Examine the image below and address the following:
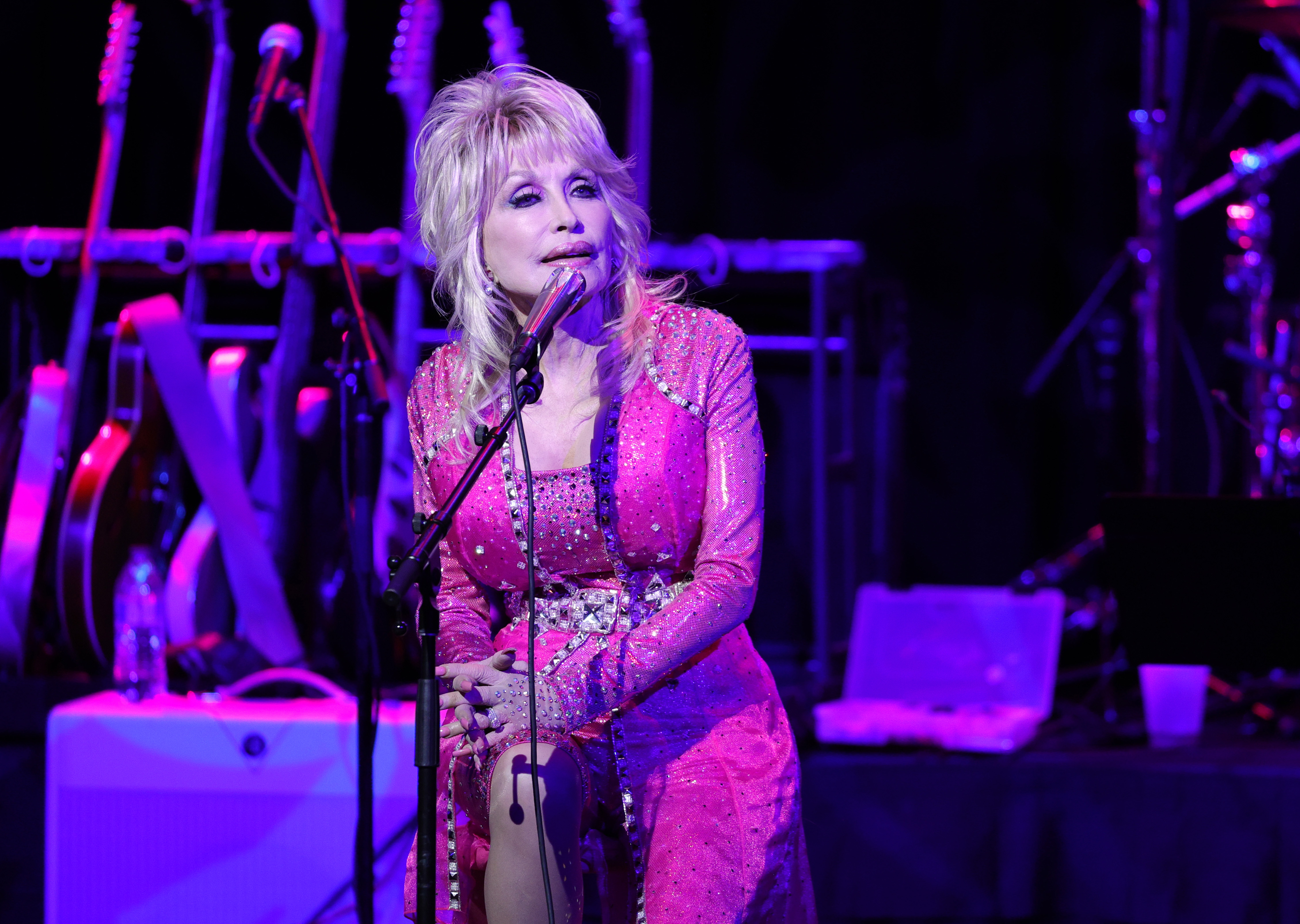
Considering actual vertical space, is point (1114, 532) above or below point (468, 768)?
above

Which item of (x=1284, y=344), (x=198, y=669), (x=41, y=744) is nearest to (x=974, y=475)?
(x=1284, y=344)

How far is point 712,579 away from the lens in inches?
68.4

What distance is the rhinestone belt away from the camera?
5.93 ft

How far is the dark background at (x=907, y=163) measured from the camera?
4043mm

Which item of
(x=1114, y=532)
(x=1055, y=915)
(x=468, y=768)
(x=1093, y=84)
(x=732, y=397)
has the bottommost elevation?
(x=1055, y=915)

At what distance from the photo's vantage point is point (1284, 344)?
320 centimetres

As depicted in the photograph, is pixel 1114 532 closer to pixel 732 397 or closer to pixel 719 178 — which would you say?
pixel 732 397

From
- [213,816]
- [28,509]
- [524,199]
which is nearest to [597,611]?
[524,199]

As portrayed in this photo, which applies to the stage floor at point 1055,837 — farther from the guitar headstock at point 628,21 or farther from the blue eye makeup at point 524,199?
the guitar headstock at point 628,21

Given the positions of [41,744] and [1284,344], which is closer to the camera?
[41,744]

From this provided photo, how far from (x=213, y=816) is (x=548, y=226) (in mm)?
1273

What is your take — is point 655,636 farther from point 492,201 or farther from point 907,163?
point 907,163

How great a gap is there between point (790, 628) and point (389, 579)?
2554mm

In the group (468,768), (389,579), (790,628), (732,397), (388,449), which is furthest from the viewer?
(790,628)
